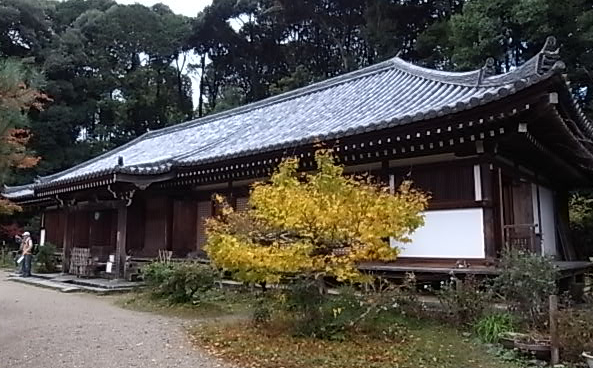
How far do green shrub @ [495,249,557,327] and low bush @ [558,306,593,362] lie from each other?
602mm

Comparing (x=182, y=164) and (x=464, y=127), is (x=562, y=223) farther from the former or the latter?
(x=182, y=164)

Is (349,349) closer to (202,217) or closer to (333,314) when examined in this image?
(333,314)

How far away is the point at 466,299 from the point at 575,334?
1.90 meters

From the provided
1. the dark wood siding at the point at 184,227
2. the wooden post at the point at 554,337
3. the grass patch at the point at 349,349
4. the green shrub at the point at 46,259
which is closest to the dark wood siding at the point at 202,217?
the dark wood siding at the point at 184,227

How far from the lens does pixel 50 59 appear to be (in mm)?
30406

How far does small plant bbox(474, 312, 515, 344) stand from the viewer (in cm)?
A: 663

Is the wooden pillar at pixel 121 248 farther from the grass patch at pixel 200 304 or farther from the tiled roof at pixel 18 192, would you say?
the tiled roof at pixel 18 192

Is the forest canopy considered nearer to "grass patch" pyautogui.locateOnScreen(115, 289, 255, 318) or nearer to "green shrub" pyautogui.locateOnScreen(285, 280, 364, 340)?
"grass patch" pyautogui.locateOnScreen(115, 289, 255, 318)

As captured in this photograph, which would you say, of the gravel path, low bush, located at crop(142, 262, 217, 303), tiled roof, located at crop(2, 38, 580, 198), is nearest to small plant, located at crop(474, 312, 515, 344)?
tiled roof, located at crop(2, 38, 580, 198)

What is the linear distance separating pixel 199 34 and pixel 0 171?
30967 millimetres

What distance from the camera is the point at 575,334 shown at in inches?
223

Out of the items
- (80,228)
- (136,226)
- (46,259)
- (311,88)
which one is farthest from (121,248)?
(311,88)

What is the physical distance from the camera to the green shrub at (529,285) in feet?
21.5

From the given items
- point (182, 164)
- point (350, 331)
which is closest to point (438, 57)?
point (182, 164)
